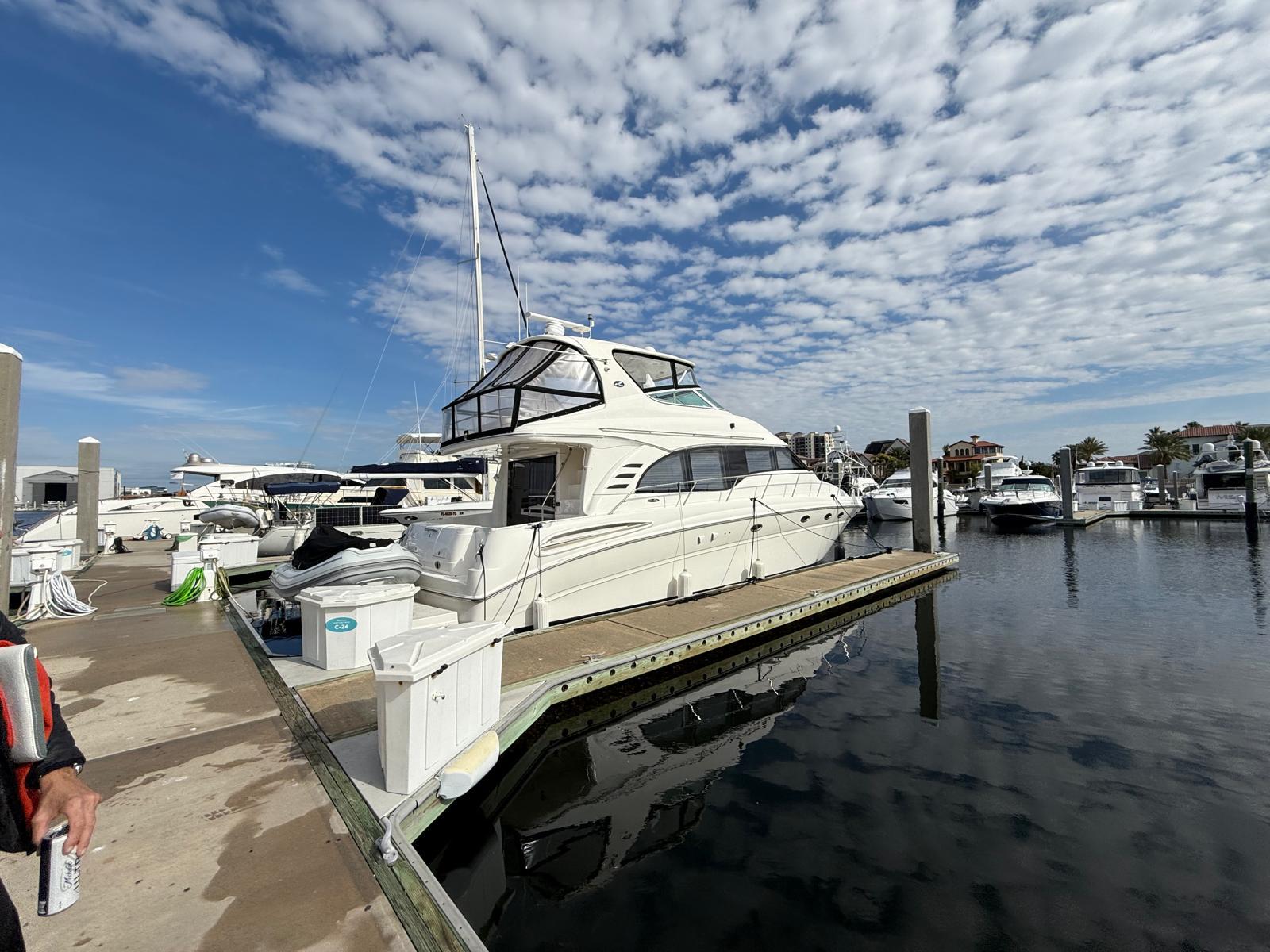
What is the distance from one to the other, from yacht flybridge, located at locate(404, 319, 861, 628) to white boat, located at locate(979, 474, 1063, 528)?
72.4ft

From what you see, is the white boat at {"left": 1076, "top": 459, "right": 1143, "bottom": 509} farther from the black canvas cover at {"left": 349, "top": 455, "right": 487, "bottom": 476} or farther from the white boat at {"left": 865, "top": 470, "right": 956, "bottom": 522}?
the black canvas cover at {"left": 349, "top": 455, "right": 487, "bottom": 476}

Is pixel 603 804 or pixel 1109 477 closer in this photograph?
pixel 603 804

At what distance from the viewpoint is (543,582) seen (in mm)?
6551

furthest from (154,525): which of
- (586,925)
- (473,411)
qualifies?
(586,925)

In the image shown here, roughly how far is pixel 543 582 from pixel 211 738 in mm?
3425

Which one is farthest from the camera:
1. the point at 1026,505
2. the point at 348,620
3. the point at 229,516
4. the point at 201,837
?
the point at 1026,505

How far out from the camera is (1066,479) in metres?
25.7

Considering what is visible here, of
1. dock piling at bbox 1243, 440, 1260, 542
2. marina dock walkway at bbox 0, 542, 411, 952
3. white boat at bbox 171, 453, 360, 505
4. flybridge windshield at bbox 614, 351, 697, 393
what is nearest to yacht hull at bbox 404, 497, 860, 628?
flybridge windshield at bbox 614, 351, 697, 393

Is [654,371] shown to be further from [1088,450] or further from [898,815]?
[1088,450]

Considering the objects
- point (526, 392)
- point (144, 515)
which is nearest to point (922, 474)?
point (526, 392)

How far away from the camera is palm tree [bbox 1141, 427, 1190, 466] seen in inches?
1800

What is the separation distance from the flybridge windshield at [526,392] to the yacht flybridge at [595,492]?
0.06ft

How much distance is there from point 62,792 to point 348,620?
158 inches

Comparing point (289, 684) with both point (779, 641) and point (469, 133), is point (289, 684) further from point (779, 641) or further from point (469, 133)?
point (469, 133)
